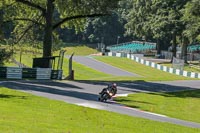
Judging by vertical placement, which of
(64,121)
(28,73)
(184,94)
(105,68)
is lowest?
(184,94)

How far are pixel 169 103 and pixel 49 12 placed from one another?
20.1 metres

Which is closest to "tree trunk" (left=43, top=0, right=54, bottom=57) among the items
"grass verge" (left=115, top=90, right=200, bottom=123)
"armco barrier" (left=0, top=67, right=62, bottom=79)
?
"armco barrier" (left=0, top=67, right=62, bottom=79)

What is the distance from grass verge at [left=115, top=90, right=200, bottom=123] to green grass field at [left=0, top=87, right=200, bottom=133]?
6194mm

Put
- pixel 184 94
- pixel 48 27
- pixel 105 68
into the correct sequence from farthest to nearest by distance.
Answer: pixel 105 68
pixel 48 27
pixel 184 94

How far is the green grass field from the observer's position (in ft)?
42.8

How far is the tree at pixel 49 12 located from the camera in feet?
145

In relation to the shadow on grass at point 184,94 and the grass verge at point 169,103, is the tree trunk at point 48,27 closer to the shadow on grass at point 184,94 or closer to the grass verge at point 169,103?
the shadow on grass at point 184,94

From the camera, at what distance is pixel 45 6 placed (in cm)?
4856

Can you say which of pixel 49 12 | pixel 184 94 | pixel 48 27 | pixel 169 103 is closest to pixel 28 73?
pixel 48 27

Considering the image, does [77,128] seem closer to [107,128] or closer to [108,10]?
[107,128]

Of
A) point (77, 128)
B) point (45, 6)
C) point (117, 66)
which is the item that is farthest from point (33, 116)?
point (117, 66)

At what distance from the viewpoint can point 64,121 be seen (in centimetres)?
1530

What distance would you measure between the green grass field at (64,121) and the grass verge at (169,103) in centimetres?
619

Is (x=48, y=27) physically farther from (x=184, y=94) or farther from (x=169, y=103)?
(x=169, y=103)
